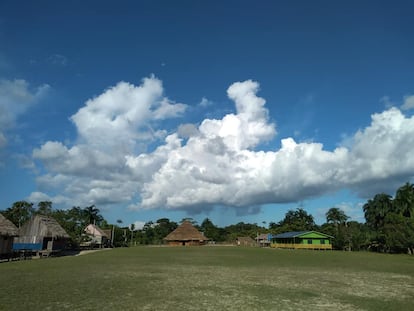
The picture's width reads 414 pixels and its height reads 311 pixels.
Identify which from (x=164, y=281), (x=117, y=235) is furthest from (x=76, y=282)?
(x=117, y=235)

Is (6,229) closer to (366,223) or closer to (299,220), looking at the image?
(366,223)

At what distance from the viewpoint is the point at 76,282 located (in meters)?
13.9

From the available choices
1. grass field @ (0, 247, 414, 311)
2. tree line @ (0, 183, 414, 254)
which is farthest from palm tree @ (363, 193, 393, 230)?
grass field @ (0, 247, 414, 311)

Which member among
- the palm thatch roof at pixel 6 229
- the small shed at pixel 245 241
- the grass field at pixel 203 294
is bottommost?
the grass field at pixel 203 294

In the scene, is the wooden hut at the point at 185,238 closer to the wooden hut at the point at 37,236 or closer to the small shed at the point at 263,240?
the small shed at the point at 263,240

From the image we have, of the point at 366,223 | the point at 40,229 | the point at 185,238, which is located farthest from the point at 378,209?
the point at 40,229

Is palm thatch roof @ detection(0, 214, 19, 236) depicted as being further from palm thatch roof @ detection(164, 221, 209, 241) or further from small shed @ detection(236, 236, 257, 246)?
small shed @ detection(236, 236, 257, 246)

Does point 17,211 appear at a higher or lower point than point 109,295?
higher

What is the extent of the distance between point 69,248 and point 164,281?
4422 centimetres

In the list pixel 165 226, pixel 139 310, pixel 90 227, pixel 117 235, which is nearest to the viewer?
pixel 139 310

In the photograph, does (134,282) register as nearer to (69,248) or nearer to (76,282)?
(76,282)

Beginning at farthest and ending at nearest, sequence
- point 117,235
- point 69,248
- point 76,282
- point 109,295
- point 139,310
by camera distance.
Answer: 1. point 117,235
2. point 69,248
3. point 76,282
4. point 109,295
5. point 139,310

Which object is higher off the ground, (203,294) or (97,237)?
(97,237)

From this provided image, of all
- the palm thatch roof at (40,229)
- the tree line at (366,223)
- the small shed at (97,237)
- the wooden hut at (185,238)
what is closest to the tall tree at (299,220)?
the tree line at (366,223)
